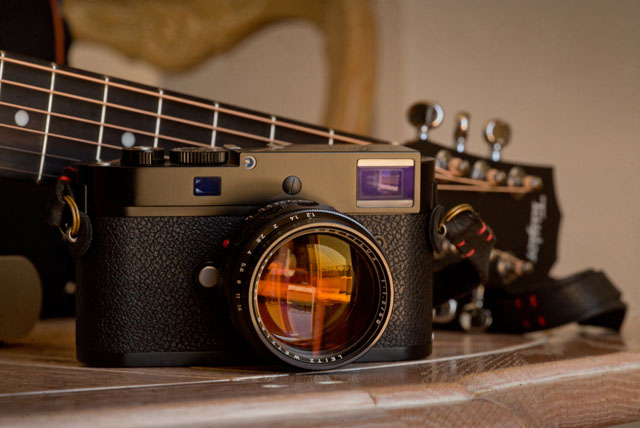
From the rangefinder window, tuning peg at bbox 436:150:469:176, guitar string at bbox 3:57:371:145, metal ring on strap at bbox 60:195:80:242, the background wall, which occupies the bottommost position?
metal ring on strap at bbox 60:195:80:242

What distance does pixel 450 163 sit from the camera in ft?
2.12

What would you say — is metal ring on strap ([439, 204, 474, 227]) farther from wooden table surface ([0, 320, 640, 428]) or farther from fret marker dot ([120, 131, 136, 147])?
fret marker dot ([120, 131, 136, 147])

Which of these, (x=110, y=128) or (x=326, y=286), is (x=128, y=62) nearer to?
(x=110, y=128)

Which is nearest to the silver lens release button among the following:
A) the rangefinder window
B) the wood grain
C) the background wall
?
the rangefinder window

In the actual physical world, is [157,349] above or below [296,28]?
below

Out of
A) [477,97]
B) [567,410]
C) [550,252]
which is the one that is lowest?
[567,410]

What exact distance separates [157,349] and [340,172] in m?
0.16

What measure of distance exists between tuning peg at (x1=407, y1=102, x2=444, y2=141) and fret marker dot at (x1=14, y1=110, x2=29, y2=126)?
302mm

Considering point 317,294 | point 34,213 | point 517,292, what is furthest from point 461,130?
point 34,213

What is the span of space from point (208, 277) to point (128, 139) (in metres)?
0.15

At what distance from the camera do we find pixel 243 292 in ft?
1.47

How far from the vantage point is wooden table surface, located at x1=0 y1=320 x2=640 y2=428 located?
40 cm

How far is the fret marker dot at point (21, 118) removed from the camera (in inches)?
21.5

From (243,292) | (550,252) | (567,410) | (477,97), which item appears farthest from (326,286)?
(477,97)
